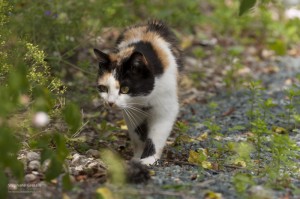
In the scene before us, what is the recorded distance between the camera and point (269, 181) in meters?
3.14

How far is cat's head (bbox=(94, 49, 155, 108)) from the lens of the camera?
383 centimetres

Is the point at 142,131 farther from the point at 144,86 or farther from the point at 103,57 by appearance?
the point at 103,57

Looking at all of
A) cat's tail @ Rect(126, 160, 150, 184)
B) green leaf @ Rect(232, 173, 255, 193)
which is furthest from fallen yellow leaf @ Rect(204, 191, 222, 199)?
cat's tail @ Rect(126, 160, 150, 184)

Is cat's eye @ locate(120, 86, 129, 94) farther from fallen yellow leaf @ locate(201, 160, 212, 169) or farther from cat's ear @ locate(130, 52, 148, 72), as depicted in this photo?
fallen yellow leaf @ locate(201, 160, 212, 169)

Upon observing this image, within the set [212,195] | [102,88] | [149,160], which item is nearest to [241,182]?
[212,195]

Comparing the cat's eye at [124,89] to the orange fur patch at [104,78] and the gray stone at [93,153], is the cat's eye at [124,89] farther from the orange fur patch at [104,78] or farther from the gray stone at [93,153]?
the gray stone at [93,153]

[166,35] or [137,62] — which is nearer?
[137,62]

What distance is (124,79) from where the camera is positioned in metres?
3.88

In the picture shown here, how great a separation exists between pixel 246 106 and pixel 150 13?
222 centimetres

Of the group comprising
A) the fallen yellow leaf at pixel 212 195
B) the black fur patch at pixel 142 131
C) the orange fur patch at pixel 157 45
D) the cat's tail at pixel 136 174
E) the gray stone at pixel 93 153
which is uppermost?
the orange fur patch at pixel 157 45

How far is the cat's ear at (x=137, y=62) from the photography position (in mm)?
3809

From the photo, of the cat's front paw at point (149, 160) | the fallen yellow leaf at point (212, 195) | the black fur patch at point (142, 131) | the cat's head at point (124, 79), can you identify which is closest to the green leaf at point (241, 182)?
the fallen yellow leaf at point (212, 195)

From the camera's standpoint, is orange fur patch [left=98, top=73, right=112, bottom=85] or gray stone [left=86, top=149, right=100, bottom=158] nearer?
orange fur patch [left=98, top=73, right=112, bottom=85]

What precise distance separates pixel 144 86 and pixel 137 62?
0.66ft
